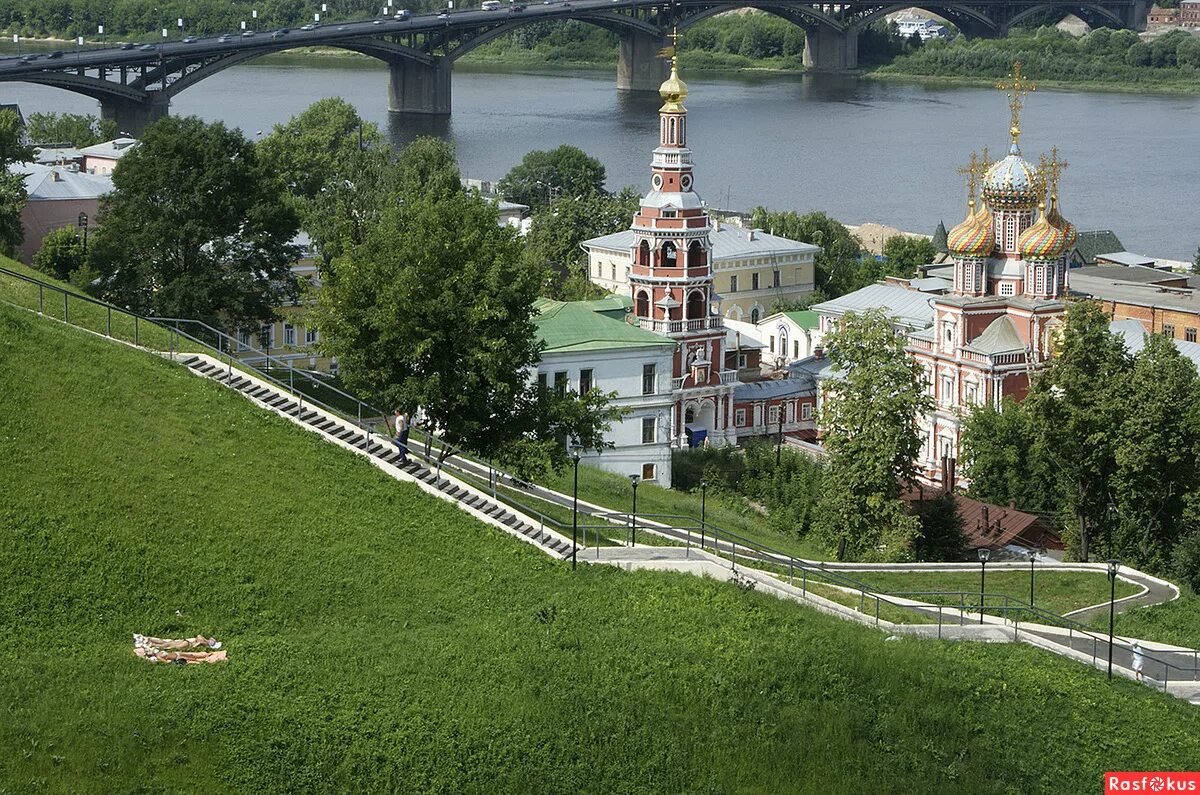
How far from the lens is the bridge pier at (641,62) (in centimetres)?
10019

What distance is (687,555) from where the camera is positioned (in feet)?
64.2

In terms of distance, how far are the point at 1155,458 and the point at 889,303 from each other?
18000mm

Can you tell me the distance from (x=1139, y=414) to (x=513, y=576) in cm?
1210

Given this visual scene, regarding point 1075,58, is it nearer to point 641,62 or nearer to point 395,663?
point 641,62

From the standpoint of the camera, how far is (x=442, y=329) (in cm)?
2159

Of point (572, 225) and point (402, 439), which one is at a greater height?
point (402, 439)

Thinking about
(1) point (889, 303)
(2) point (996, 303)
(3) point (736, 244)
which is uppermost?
(2) point (996, 303)

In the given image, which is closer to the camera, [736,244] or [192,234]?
[192,234]

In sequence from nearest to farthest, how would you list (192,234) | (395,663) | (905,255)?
(395,663) → (192,234) → (905,255)

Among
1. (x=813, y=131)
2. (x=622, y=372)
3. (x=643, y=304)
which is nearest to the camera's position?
(x=622, y=372)

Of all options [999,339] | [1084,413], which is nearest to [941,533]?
[1084,413]

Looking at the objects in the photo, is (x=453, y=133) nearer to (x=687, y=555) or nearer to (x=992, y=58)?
(x=992, y=58)

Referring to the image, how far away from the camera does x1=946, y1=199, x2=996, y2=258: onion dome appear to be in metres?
37.5

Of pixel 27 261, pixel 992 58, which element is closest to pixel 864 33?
pixel 992 58
